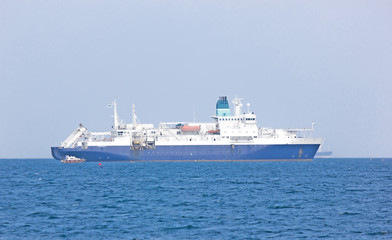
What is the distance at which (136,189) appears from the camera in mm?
40375

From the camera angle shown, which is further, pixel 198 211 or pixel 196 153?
pixel 196 153

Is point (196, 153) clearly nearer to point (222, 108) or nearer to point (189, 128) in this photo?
point (189, 128)

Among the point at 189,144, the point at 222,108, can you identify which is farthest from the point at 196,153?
the point at 222,108

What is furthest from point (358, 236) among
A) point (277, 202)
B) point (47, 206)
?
point (47, 206)

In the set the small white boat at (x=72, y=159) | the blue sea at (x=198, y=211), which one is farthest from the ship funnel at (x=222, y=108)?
the blue sea at (x=198, y=211)

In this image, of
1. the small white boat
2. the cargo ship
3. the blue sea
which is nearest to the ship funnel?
the cargo ship

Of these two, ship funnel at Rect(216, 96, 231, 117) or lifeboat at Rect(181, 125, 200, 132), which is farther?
ship funnel at Rect(216, 96, 231, 117)

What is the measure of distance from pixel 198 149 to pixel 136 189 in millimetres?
41252

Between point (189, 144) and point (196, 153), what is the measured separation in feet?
5.88

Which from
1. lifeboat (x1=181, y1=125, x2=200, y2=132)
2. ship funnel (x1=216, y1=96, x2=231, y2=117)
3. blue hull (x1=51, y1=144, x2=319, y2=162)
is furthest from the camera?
ship funnel (x1=216, y1=96, x2=231, y2=117)

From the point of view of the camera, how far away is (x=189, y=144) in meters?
81.4

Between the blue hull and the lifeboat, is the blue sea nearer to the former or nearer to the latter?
the blue hull

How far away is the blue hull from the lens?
80.8m

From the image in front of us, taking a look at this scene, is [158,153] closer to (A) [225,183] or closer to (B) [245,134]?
(B) [245,134]
